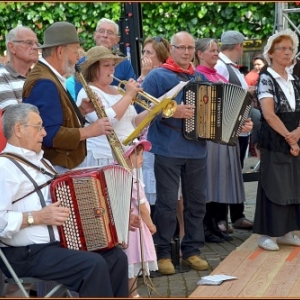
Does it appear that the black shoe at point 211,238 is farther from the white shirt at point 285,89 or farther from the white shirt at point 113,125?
the white shirt at point 113,125

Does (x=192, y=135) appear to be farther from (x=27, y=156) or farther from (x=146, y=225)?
(x=27, y=156)

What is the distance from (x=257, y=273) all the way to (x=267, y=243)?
2.91 feet

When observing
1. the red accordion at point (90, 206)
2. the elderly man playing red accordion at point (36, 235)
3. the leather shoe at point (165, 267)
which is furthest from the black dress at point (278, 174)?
the elderly man playing red accordion at point (36, 235)

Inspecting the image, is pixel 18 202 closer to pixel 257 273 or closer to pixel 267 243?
pixel 257 273

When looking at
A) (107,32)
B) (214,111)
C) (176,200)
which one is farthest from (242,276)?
(107,32)

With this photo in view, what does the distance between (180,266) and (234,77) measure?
221cm

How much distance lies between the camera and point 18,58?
652 cm

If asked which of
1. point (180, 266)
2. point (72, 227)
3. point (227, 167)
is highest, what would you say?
point (72, 227)

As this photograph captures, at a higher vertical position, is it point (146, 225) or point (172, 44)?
point (172, 44)

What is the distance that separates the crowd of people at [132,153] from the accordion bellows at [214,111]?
0.29 feet

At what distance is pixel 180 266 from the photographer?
22.7 ft

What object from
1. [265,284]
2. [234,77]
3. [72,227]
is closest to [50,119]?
[72,227]

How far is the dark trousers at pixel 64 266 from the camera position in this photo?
186 inches

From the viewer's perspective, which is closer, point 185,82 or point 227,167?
point 185,82
